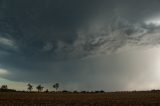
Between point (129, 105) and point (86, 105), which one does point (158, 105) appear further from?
point (86, 105)

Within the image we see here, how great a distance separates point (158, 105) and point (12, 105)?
21.4m

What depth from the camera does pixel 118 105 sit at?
168 feet

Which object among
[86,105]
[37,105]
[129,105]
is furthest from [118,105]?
[37,105]

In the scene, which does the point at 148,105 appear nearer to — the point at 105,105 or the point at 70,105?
the point at 105,105

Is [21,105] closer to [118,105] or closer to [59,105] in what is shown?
[59,105]

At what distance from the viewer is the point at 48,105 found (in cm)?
5116

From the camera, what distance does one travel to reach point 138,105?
50.5 m

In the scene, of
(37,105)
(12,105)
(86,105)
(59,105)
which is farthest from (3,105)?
(86,105)

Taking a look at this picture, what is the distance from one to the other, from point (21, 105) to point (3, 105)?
2551mm

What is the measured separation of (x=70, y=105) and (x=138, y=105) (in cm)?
999

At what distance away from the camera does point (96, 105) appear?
51.3 m

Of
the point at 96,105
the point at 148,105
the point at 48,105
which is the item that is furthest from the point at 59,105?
the point at 148,105

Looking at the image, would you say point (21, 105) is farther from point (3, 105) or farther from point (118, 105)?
point (118, 105)

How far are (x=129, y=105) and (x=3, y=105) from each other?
18.2 m
